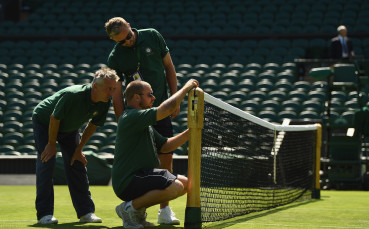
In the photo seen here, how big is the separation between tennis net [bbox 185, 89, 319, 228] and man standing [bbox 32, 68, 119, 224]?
0.95 m

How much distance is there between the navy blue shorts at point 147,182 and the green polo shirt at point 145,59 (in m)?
1.04

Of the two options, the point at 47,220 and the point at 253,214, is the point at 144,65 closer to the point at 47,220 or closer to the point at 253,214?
the point at 47,220

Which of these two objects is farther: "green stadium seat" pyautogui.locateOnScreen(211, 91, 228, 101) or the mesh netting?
"green stadium seat" pyautogui.locateOnScreen(211, 91, 228, 101)

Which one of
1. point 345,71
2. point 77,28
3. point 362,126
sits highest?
point 77,28

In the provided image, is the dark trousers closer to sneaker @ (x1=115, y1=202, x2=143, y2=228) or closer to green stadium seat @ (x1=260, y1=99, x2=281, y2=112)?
sneaker @ (x1=115, y1=202, x2=143, y2=228)

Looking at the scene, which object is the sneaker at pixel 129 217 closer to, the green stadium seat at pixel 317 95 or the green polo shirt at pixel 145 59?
the green polo shirt at pixel 145 59

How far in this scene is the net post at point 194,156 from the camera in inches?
198

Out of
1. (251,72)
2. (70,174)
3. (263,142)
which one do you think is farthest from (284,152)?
(251,72)

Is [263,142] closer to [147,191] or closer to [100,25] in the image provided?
[147,191]

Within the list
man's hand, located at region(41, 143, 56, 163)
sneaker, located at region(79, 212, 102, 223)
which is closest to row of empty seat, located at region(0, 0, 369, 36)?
sneaker, located at region(79, 212, 102, 223)

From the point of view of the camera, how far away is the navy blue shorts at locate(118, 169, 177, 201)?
5.04m

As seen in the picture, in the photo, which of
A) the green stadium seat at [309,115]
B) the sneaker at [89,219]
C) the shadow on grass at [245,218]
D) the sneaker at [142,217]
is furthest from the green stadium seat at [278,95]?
the sneaker at [142,217]

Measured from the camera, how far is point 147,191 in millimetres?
5059

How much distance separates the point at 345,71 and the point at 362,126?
1242mm
